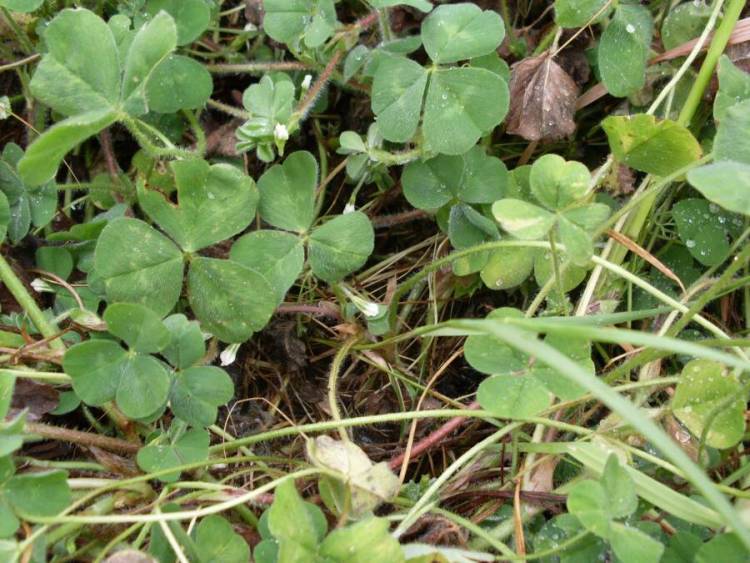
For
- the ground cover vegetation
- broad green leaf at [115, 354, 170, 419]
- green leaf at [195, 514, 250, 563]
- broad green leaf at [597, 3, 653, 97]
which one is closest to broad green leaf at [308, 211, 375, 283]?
the ground cover vegetation

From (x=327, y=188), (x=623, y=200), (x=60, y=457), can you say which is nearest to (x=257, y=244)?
(x=327, y=188)

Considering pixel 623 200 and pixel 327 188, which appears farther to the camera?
pixel 327 188

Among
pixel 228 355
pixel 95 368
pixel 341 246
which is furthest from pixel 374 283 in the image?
pixel 95 368

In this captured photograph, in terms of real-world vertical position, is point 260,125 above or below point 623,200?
above

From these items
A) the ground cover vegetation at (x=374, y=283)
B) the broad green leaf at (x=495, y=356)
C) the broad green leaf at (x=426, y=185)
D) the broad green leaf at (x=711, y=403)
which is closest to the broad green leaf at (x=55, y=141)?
the ground cover vegetation at (x=374, y=283)

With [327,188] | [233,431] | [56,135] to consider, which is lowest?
[233,431]

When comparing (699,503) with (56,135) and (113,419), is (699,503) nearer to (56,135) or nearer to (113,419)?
(113,419)

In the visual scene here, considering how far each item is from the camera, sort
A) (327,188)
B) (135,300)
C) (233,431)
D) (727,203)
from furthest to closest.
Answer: (327,188) < (233,431) < (135,300) < (727,203)

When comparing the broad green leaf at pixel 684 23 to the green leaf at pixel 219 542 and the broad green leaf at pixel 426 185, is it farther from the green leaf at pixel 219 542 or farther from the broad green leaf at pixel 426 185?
the green leaf at pixel 219 542
